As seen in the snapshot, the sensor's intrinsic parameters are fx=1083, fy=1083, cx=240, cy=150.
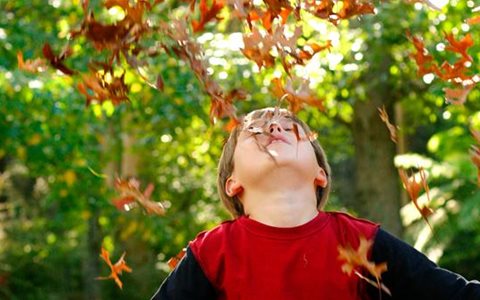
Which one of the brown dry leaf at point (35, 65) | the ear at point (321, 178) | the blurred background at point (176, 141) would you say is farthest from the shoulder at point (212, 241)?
the blurred background at point (176, 141)

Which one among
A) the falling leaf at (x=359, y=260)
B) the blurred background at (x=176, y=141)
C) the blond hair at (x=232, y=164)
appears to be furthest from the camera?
the blurred background at (x=176, y=141)

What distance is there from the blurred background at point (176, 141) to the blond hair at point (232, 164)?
3625mm

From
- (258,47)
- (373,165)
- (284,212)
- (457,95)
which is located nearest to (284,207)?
(284,212)

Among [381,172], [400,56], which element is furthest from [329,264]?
[381,172]

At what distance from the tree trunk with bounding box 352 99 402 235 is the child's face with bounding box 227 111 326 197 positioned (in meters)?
9.36

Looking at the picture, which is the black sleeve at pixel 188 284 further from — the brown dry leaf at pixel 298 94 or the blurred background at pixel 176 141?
the blurred background at pixel 176 141

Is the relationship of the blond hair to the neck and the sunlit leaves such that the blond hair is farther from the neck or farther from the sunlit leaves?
the sunlit leaves

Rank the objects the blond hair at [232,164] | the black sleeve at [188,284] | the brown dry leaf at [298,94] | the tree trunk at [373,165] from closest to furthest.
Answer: the brown dry leaf at [298,94], the black sleeve at [188,284], the blond hair at [232,164], the tree trunk at [373,165]

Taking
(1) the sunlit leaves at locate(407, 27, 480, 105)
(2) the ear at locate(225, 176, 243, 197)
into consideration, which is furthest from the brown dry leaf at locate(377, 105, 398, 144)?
(2) the ear at locate(225, 176, 243, 197)

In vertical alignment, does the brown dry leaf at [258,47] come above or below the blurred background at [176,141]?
above

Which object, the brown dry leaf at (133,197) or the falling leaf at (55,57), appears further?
the brown dry leaf at (133,197)

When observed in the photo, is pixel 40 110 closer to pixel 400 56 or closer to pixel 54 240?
pixel 400 56

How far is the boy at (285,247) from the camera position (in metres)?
2.61

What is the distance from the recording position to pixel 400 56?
36.1 ft
